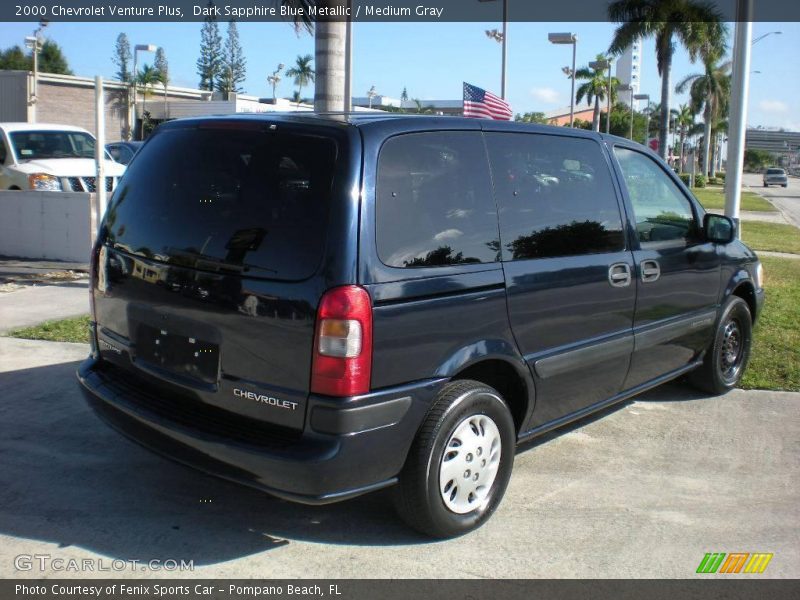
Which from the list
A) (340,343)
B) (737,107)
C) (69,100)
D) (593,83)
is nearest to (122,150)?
Answer: (737,107)

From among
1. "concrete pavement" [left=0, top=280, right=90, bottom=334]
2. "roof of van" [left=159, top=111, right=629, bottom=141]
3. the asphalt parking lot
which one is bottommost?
the asphalt parking lot

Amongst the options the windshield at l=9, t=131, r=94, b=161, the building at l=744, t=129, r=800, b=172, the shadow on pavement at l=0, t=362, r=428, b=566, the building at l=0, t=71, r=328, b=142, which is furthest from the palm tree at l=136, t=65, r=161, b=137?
the building at l=744, t=129, r=800, b=172

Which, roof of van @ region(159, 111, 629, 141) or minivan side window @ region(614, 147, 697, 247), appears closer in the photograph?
roof of van @ region(159, 111, 629, 141)

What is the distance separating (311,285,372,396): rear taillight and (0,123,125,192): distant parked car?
38.4ft

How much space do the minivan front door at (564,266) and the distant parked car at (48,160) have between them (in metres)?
11.2

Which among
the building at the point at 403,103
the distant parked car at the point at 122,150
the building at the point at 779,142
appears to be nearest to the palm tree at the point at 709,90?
the building at the point at 403,103

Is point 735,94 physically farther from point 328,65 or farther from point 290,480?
point 290,480

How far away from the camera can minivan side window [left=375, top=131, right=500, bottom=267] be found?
3508mm

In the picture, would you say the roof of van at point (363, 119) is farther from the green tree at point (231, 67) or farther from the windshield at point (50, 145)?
the green tree at point (231, 67)

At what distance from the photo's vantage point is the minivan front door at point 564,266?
13.5ft

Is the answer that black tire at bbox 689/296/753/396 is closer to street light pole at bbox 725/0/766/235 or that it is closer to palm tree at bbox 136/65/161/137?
street light pole at bbox 725/0/766/235

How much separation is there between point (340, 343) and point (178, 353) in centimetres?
92

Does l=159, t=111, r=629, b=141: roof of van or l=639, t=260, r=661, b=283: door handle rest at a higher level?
l=159, t=111, r=629, b=141: roof of van

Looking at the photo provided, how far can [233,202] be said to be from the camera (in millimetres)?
3596
